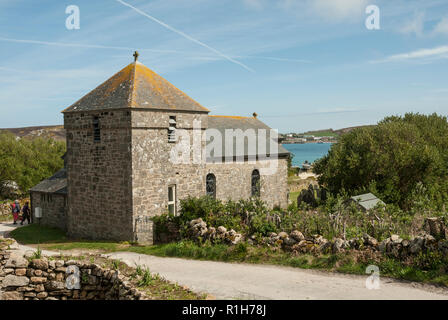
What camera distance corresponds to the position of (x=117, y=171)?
706 inches

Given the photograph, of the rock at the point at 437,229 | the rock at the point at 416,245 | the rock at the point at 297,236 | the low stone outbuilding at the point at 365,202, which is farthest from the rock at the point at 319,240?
the low stone outbuilding at the point at 365,202

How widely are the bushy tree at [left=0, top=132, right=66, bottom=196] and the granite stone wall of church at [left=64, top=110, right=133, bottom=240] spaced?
2272 cm

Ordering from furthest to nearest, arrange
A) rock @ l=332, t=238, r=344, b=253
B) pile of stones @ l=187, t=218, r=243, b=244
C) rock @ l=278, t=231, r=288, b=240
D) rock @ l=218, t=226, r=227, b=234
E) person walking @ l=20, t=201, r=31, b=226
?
1. person walking @ l=20, t=201, r=31, b=226
2. rock @ l=218, t=226, r=227, b=234
3. pile of stones @ l=187, t=218, r=243, b=244
4. rock @ l=278, t=231, r=288, b=240
5. rock @ l=332, t=238, r=344, b=253

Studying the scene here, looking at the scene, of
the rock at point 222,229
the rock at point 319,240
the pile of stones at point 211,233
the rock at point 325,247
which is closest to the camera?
the rock at point 325,247

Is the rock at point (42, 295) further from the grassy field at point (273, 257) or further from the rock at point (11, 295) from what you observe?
the grassy field at point (273, 257)

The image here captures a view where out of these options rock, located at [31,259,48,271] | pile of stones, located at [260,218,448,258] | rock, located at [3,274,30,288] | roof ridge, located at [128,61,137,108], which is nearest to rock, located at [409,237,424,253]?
pile of stones, located at [260,218,448,258]

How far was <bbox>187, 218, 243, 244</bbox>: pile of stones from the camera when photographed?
1353 cm

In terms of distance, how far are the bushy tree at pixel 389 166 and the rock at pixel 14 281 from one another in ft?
66.1

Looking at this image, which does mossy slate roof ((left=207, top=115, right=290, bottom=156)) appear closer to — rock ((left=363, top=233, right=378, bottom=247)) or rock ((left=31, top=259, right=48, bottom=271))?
rock ((left=363, top=233, right=378, bottom=247))

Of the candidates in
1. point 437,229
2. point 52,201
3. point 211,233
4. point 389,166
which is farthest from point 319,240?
point 52,201

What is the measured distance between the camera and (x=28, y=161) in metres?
43.0

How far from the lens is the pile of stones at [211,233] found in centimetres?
1353

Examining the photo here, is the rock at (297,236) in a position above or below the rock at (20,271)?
above
